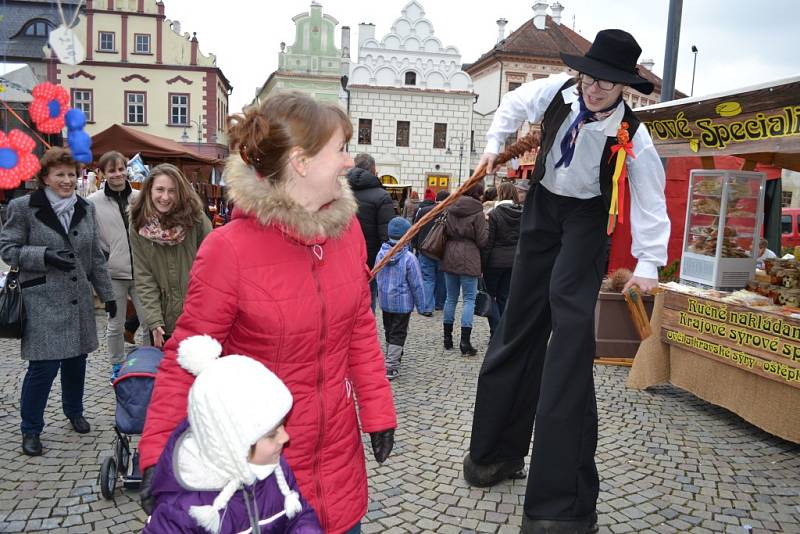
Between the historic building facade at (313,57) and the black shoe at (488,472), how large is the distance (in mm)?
32952

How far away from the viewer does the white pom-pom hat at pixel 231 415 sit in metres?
1.44

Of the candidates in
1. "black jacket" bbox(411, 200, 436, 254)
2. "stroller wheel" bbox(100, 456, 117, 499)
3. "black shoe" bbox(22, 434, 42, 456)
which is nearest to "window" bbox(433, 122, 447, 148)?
"black jacket" bbox(411, 200, 436, 254)

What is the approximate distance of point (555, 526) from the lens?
9.32ft

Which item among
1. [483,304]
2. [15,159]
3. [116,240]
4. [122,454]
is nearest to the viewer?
[122,454]

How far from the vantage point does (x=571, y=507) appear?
2.87 m

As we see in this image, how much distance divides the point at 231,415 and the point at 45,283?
3.09m

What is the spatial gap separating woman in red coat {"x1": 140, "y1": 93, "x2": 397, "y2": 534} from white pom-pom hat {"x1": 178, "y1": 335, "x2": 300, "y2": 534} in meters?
0.22

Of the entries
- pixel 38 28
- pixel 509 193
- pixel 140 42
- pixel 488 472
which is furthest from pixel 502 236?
pixel 38 28

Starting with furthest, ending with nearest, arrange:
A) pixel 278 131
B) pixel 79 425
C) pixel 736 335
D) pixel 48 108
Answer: pixel 48 108
pixel 736 335
pixel 79 425
pixel 278 131

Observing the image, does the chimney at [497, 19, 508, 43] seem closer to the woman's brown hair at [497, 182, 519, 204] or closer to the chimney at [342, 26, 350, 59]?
the chimney at [342, 26, 350, 59]

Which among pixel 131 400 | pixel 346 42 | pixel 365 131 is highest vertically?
pixel 346 42

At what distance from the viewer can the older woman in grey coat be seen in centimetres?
384

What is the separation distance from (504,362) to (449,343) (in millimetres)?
3722

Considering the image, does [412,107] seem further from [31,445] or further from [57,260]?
[31,445]
